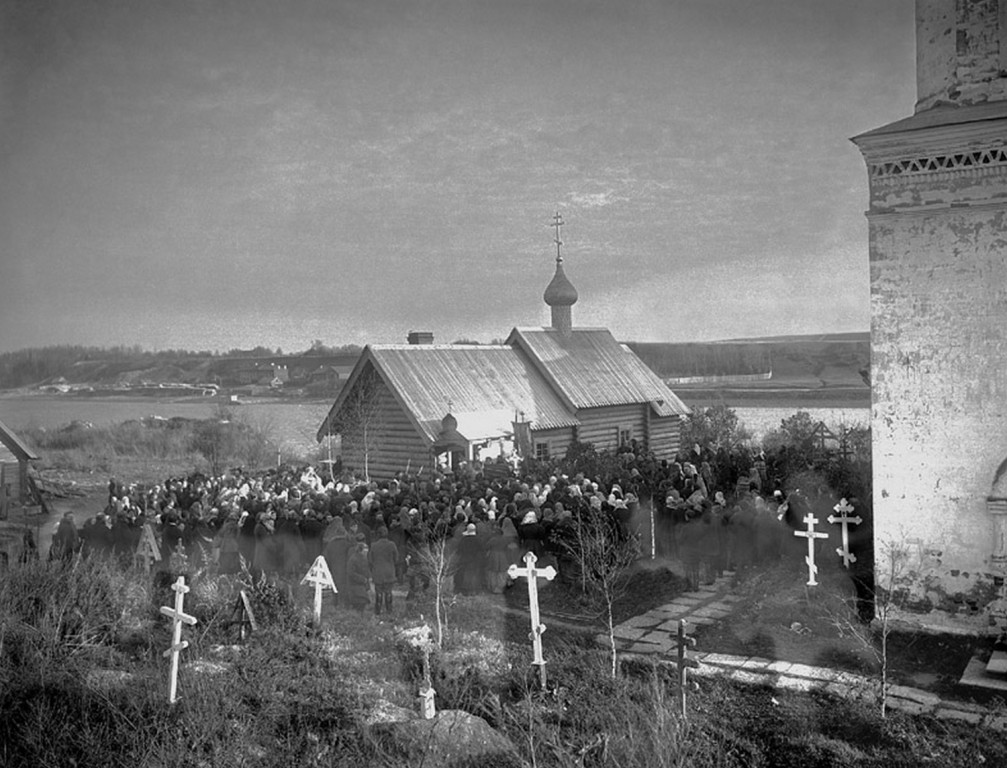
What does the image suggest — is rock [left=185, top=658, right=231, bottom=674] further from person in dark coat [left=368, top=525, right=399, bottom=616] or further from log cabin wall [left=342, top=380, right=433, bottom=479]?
log cabin wall [left=342, top=380, right=433, bottom=479]

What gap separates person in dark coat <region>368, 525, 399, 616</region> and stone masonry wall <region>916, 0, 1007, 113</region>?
6.17 metres

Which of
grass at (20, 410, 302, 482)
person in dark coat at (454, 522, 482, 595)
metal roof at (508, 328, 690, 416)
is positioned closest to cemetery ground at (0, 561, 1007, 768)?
person in dark coat at (454, 522, 482, 595)

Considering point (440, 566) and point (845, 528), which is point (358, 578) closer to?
point (440, 566)

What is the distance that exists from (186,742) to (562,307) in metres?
13.4

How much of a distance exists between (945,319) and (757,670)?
3.20 m

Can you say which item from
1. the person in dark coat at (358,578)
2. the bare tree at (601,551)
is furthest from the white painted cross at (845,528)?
the person in dark coat at (358,578)

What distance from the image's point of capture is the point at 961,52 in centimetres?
697

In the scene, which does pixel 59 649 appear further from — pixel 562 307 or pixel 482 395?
pixel 562 307

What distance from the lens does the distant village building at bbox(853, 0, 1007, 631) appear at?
678 centimetres

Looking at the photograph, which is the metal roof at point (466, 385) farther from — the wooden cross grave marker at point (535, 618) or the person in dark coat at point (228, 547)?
the wooden cross grave marker at point (535, 618)

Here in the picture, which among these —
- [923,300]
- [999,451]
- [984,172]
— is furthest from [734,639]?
[984,172]

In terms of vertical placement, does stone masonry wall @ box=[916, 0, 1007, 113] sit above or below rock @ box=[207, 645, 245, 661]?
above

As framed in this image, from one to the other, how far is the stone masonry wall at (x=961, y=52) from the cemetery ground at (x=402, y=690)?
4.35 meters

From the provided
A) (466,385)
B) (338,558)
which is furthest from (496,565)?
(466,385)
